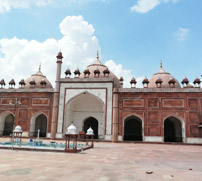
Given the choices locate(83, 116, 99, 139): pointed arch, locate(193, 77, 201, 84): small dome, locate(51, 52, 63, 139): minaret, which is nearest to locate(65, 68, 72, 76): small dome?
locate(51, 52, 63, 139): minaret

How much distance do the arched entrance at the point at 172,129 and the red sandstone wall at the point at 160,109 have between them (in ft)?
9.76

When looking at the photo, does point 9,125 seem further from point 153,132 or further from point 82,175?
point 82,175

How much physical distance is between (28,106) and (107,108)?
7.77 meters

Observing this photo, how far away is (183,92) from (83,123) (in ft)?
33.1

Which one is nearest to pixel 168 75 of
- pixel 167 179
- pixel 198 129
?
pixel 198 129

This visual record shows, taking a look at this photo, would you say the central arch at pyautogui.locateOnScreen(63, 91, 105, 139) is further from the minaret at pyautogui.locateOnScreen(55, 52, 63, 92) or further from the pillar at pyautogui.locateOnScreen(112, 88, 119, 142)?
the pillar at pyautogui.locateOnScreen(112, 88, 119, 142)

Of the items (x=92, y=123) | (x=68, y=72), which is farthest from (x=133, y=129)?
(x=68, y=72)

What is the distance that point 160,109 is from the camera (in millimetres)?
17656

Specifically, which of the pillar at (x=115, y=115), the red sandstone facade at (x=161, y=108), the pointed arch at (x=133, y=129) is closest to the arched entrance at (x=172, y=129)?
the pointed arch at (x=133, y=129)

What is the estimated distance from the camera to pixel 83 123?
21125mm

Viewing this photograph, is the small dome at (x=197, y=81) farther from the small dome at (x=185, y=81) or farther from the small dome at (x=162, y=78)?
the small dome at (x=162, y=78)

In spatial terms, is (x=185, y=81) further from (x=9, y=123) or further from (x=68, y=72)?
(x=9, y=123)

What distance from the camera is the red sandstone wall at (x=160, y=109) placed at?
56.5 ft

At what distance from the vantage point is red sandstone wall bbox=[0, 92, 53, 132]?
1956cm
